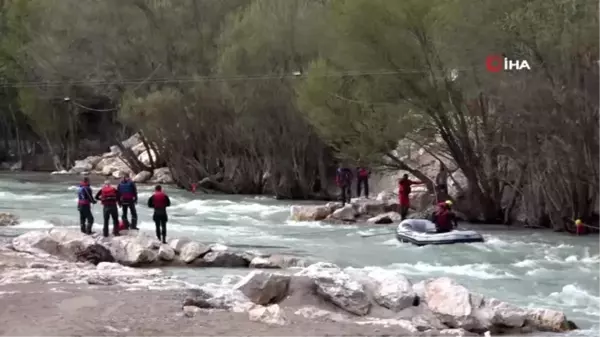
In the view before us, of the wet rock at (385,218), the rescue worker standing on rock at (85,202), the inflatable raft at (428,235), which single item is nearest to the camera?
the rescue worker standing on rock at (85,202)

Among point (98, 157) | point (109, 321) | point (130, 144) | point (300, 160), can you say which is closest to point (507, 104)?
point (300, 160)

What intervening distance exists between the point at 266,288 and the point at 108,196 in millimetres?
8029

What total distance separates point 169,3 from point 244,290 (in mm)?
30959

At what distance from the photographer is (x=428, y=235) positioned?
74.5 feet

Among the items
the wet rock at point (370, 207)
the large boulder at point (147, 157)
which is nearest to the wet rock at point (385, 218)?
the wet rock at point (370, 207)

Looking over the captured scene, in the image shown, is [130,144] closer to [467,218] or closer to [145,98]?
[145,98]

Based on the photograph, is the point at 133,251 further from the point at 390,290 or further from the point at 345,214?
the point at 345,214

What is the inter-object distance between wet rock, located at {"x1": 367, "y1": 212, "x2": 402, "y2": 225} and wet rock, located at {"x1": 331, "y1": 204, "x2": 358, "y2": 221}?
0.61 metres

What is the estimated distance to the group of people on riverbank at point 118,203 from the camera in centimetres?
2100

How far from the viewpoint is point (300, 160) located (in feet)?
129

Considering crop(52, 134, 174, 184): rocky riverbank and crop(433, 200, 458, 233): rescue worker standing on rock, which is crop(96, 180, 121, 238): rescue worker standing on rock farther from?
crop(52, 134, 174, 184): rocky riverbank

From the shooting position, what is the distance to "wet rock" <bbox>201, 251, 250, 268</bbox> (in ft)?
64.3

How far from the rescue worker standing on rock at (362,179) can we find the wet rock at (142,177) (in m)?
18.9

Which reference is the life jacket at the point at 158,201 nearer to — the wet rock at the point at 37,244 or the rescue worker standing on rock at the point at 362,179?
the wet rock at the point at 37,244
